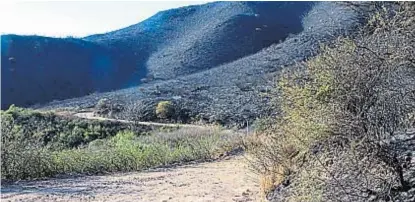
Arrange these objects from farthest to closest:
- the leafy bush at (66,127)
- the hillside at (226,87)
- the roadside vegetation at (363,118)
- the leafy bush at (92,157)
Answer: the hillside at (226,87) < the leafy bush at (66,127) < the leafy bush at (92,157) < the roadside vegetation at (363,118)

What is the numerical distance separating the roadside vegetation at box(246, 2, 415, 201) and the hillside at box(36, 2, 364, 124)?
1712 cm

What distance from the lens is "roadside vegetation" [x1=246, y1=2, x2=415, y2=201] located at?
200 inches

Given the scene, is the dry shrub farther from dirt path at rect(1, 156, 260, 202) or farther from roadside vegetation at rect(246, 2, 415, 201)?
roadside vegetation at rect(246, 2, 415, 201)

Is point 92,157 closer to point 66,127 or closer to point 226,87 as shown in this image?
point 66,127

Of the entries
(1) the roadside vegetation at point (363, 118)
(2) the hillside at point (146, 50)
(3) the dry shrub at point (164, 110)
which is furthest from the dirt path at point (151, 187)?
(2) the hillside at point (146, 50)

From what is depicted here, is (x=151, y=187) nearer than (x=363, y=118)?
No

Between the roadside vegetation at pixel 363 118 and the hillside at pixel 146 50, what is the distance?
99.5ft

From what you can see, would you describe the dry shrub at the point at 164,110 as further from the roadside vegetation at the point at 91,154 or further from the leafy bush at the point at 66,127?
the roadside vegetation at the point at 91,154

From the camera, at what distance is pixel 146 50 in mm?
43969

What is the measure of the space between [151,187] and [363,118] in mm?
5495

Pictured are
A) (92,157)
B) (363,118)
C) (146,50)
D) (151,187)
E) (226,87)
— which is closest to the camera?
(363,118)

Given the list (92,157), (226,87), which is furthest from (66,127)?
(92,157)

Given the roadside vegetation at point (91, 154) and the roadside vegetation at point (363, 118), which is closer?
the roadside vegetation at point (363, 118)

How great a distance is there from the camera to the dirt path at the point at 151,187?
29.5ft
